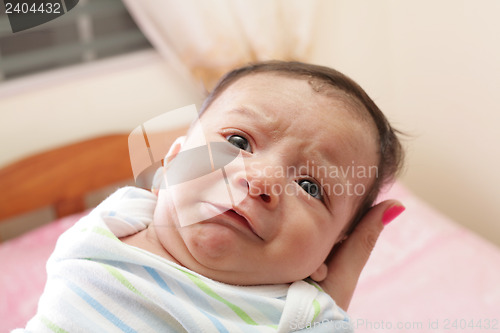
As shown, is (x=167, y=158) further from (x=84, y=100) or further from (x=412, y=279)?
(x=84, y=100)

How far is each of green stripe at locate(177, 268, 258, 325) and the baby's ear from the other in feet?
0.41

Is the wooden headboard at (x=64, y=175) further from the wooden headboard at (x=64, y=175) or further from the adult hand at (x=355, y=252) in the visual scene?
the adult hand at (x=355, y=252)

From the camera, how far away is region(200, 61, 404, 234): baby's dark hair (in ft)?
2.50

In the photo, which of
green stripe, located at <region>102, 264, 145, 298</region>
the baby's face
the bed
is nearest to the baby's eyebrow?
the baby's face

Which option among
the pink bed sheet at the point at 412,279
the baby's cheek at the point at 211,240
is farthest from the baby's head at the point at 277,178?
the pink bed sheet at the point at 412,279

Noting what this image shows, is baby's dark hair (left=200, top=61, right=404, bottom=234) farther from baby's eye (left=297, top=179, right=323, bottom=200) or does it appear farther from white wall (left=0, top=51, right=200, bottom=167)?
white wall (left=0, top=51, right=200, bottom=167)

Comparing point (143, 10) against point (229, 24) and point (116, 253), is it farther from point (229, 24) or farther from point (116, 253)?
point (116, 253)

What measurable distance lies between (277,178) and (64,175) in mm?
1211

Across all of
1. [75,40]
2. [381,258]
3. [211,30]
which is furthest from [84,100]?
[381,258]

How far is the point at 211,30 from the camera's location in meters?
1.68

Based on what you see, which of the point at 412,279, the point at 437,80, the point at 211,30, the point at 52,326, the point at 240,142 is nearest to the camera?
the point at 52,326

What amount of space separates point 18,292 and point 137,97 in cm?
72

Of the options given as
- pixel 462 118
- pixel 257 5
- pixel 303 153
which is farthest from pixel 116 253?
pixel 462 118

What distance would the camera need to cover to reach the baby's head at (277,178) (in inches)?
24.5
